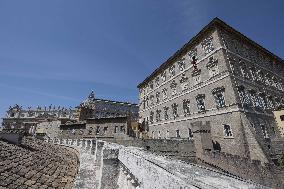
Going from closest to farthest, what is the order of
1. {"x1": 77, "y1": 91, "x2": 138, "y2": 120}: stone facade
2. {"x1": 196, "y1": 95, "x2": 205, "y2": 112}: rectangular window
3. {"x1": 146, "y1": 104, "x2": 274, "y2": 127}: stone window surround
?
→ {"x1": 146, "y1": 104, "x2": 274, "y2": 127}: stone window surround
{"x1": 196, "y1": 95, "x2": 205, "y2": 112}: rectangular window
{"x1": 77, "y1": 91, "x2": 138, "y2": 120}: stone facade

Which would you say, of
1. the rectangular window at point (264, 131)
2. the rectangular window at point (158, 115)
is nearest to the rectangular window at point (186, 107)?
the rectangular window at point (158, 115)

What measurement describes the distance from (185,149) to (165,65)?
16101mm

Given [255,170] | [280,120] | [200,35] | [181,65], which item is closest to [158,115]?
[181,65]

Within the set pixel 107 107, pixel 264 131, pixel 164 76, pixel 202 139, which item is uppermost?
pixel 107 107

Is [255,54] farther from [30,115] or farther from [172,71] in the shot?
[30,115]

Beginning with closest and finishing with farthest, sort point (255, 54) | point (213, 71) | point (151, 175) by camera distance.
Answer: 1. point (151, 175)
2. point (213, 71)
3. point (255, 54)

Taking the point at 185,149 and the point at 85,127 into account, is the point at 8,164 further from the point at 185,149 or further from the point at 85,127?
the point at 85,127

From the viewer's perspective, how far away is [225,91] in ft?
66.1

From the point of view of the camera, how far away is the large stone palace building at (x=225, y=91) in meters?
18.6

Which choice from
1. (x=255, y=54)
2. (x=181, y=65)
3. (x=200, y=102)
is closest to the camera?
(x=200, y=102)

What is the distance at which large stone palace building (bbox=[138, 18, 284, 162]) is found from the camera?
61.0 feet

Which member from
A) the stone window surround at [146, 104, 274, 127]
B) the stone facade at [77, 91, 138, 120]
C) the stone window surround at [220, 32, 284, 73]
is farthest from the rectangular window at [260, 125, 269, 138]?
the stone facade at [77, 91, 138, 120]

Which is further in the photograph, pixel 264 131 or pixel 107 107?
pixel 107 107

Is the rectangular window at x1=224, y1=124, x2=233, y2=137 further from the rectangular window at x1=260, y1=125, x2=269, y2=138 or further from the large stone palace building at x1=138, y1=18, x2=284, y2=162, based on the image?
the rectangular window at x1=260, y1=125, x2=269, y2=138
